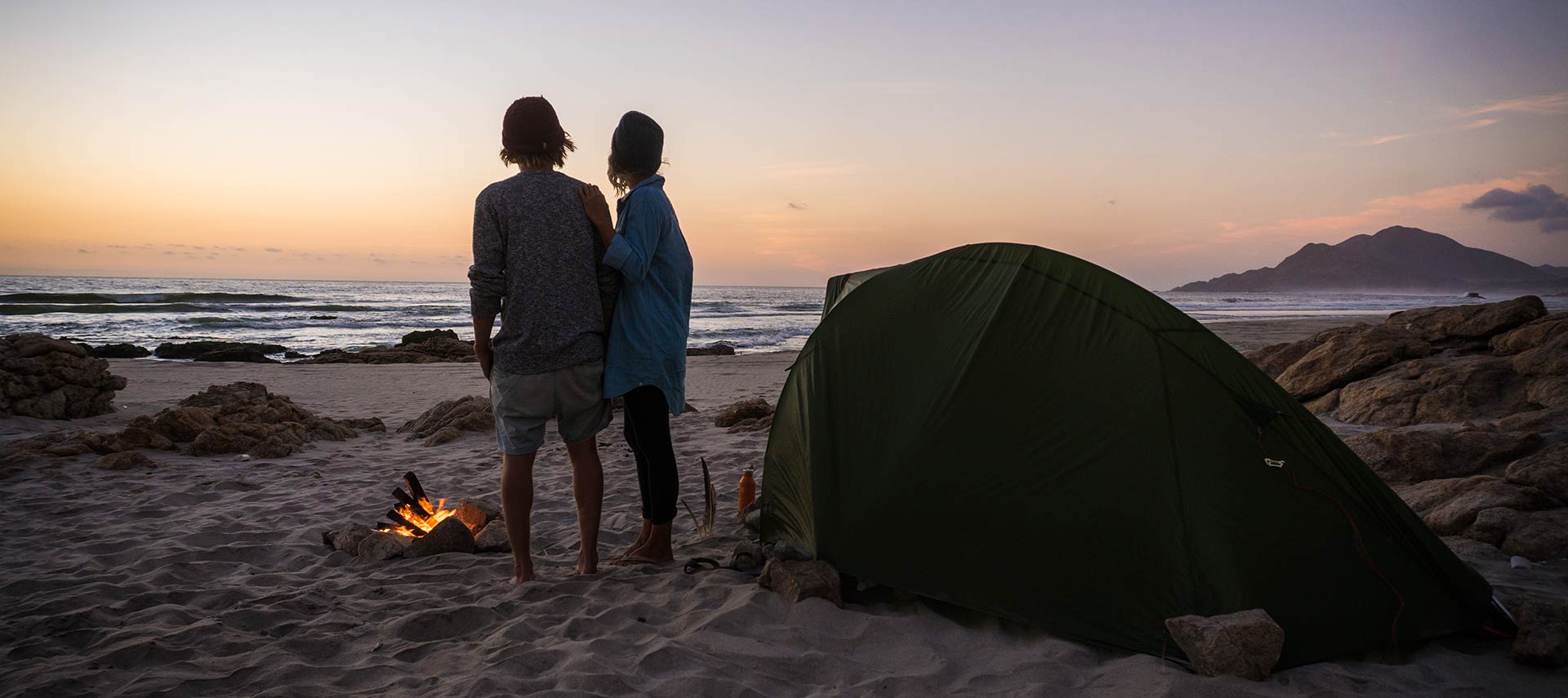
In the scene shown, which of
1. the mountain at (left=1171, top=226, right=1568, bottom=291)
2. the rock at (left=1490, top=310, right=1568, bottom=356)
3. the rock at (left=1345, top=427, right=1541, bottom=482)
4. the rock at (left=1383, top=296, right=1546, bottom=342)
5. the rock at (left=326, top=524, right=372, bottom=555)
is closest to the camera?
the rock at (left=326, top=524, right=372, bottom=555)

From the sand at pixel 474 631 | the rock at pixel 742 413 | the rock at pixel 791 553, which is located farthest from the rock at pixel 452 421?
the rock at pixel 791 553

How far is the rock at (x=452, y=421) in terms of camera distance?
7793 millimetres

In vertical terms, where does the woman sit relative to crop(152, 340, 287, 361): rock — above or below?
above

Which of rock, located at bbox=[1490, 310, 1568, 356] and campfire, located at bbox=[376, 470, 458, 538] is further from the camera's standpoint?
rock, located at bbox=[1490, 310, 1568, 356]

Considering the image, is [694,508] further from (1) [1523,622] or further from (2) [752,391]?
(2) [752,391]

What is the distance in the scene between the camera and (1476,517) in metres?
4.07

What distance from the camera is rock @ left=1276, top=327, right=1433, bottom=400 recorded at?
7.40m

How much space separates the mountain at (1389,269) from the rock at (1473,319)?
365 feet

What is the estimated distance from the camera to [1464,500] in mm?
4270

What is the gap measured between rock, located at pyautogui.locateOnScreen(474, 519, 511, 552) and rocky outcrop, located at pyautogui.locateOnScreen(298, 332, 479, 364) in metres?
13.0

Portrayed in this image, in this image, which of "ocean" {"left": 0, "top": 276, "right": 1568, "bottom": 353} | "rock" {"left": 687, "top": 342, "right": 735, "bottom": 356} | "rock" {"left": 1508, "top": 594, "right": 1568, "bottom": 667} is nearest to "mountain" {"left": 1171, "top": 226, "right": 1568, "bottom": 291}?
"ocean" {"left": 0, "top": 276, "right": 1568, "bottom": 353}

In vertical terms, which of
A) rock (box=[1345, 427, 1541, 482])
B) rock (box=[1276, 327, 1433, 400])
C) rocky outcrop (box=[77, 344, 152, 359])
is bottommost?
rocky outcrop (box=[77, 344, 152, 359])

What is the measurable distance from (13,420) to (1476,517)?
1179 cm

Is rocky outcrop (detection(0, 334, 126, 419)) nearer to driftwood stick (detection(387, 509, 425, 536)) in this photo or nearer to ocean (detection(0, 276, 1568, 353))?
driftwood stick (detection(387, 509, 425, 536))
